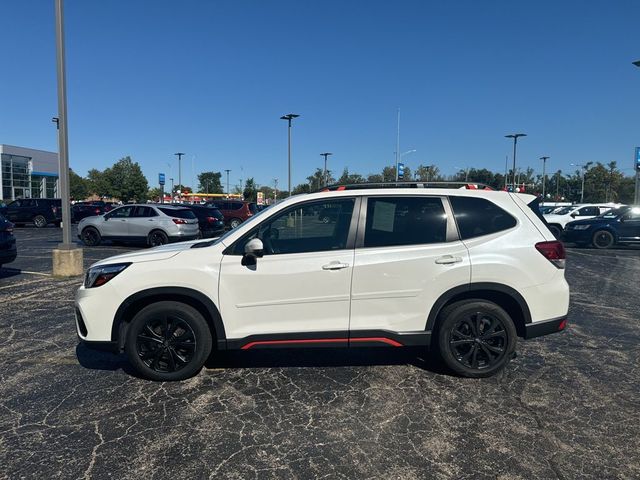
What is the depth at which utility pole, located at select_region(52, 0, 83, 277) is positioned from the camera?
9289mm

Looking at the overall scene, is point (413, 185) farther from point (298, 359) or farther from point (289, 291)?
point (298, 359)

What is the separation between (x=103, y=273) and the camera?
4.02 meters

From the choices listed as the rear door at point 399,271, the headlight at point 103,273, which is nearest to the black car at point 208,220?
the headlight at point 103,273

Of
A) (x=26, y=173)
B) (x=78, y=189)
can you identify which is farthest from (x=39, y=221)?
(x=78, y=189)

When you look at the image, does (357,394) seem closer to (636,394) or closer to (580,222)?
(636,394)

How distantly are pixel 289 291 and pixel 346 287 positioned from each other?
19.8 inches

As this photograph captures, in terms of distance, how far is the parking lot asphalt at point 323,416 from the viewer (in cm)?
288

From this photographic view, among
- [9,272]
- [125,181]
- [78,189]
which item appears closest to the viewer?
[9,272]

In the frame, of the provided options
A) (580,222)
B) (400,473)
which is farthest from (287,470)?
(580,222)

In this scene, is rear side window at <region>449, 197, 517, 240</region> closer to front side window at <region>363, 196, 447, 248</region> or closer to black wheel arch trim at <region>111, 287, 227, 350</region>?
front side window at <region>363, 196, 447, 248</region>

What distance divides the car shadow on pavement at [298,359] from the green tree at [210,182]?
424 feet

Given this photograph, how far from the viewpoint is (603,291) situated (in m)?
8.64

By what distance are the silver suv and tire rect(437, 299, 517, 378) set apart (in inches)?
493

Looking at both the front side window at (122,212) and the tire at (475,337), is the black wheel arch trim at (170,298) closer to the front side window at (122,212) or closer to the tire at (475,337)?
the tire at (475,337)
